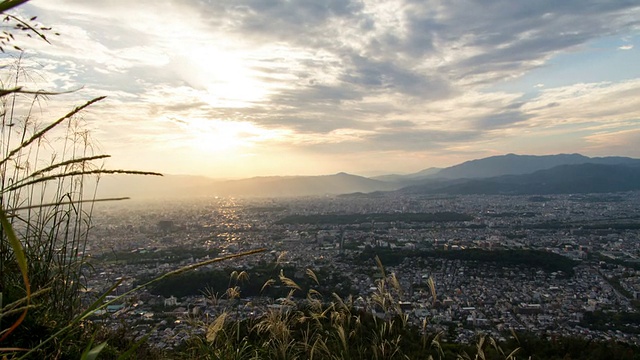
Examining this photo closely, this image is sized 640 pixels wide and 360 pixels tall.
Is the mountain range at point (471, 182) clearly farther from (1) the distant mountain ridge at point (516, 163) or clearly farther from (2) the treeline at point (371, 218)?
(2) the treeline at point (371, 218)

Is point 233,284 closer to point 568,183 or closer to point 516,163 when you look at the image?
point 568,183

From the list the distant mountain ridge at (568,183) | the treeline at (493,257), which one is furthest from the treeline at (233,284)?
the distant mountain ridge at (568,183)

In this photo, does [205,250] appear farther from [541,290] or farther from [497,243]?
[497,243]

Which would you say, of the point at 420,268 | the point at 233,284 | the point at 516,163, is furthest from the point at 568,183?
the point at 233,284

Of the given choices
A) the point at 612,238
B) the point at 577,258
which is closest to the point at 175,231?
the point at 577,258

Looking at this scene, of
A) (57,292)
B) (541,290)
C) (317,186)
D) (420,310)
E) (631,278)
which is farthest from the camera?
(317,186)

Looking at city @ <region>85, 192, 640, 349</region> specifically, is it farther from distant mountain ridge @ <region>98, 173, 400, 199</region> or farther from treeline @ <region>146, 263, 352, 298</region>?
distant mountain ridge @ <region>98, 173, 400, 199</region>

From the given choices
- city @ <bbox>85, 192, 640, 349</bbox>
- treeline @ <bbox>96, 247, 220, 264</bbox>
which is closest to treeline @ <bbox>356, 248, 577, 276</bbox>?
city @ <bbox>85, 192, 640, 349</bbox>
